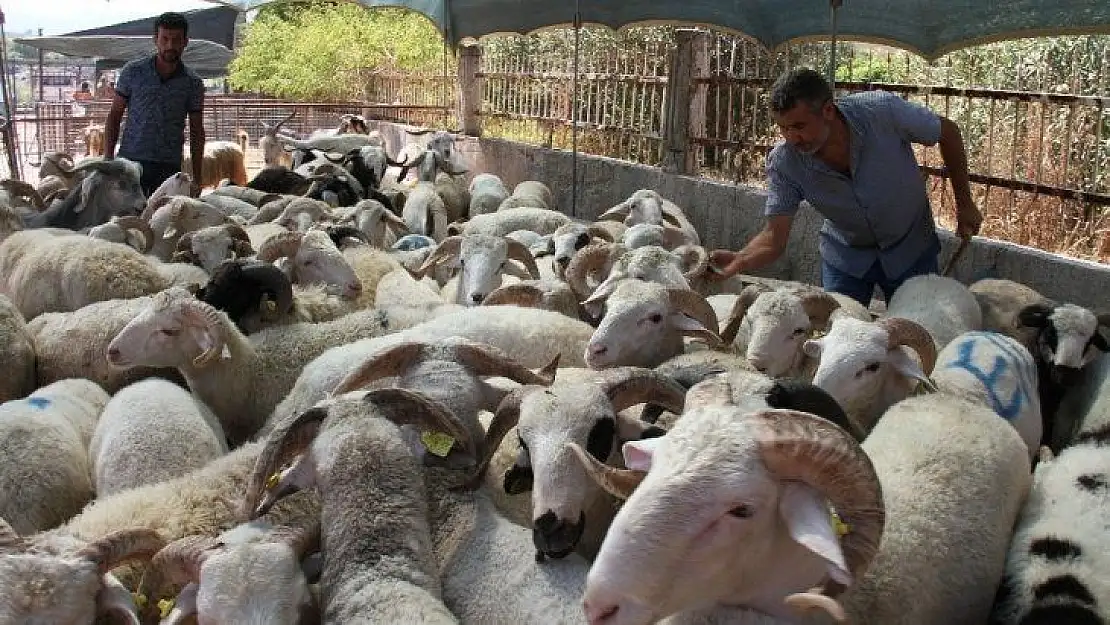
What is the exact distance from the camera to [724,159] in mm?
10227

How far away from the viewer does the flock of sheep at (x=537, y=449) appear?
7.90 ft

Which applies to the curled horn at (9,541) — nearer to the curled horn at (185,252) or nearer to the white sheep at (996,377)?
the white sheep at (996,377)

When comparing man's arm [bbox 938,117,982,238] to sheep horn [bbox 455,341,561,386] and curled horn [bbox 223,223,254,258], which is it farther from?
curled horn [bbox 223,223,254,258]

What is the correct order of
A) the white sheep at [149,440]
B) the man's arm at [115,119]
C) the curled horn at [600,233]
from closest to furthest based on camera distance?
1. the white sheep at [149,440]
2. the curled horn at [600,233]
3. the man's arm at [115,119]

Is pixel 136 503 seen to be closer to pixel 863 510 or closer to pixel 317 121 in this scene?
pixel 863 510

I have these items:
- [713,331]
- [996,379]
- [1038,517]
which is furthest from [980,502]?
[713,331]

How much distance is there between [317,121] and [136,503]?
23.7m

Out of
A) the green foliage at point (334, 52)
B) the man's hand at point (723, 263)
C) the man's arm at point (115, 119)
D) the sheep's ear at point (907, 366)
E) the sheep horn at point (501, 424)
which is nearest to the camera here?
the sheep horn at point (501, 424)

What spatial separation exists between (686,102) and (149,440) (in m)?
7.40

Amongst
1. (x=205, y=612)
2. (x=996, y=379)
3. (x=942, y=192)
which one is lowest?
(x=205, y=612)

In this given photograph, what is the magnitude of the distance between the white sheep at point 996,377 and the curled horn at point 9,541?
10.4 ft

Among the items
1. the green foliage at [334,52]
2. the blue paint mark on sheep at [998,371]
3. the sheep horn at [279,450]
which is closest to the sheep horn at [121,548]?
the sheep horn at [279,450]

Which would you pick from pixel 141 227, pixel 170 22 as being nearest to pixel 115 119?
pixel 170 22

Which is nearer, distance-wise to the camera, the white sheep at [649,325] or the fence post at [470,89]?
the white sheep at [649,325]
